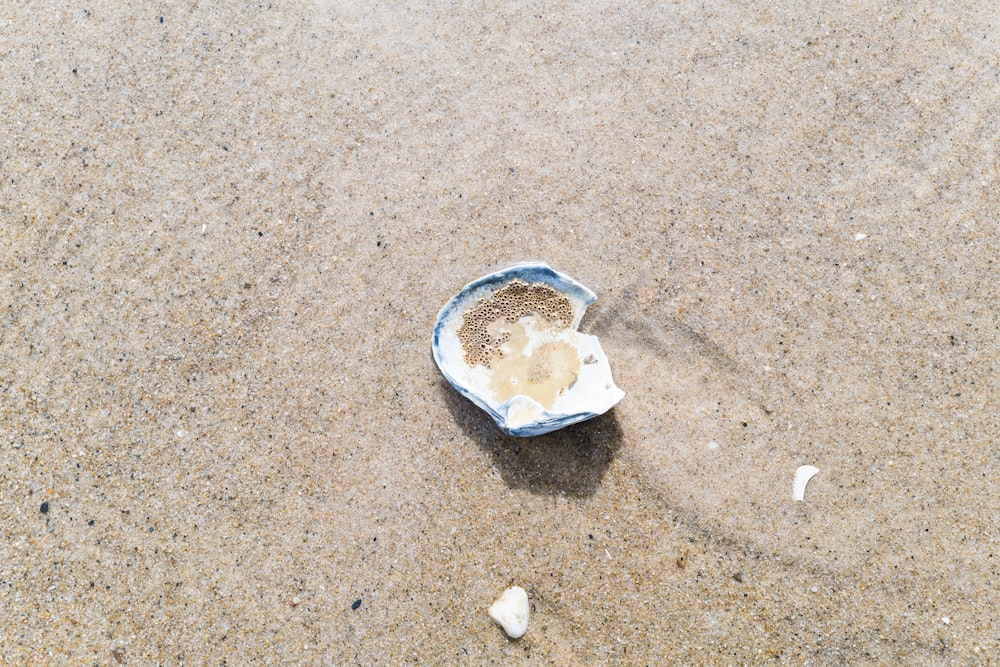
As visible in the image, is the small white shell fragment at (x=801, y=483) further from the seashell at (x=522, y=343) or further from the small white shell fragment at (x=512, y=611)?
the small white shell fragment at (x=512, y=611)

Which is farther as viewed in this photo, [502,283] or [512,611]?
[502,283]

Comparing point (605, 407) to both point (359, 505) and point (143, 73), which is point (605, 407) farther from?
point (143, 73)

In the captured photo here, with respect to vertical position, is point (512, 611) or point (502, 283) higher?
point (502, 283)

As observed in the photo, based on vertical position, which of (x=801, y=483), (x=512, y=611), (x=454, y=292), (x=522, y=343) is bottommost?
(x=512, y=611)

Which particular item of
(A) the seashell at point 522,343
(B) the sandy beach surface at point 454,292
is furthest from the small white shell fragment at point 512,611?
(A) the seashell at point 522,343

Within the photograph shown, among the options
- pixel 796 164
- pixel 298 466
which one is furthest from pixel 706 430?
pixel 298 466

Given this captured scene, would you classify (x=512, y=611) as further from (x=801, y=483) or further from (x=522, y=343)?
(x=801, y=483)

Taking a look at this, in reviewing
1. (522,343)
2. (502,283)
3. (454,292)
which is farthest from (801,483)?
(454,292)
